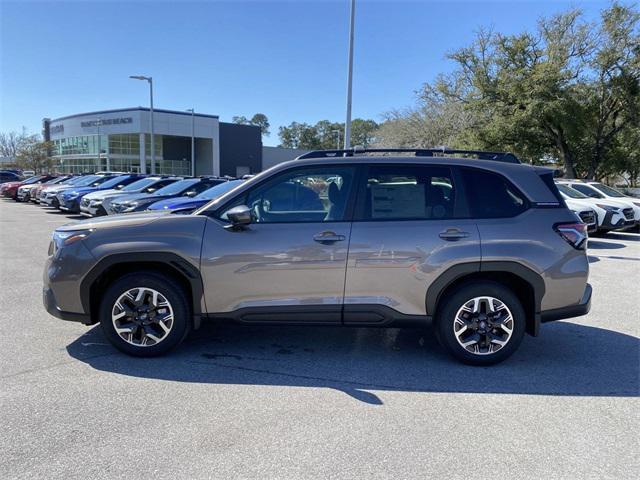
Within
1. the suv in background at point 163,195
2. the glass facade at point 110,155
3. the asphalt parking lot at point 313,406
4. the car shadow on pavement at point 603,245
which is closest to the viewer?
the asphalt parking lot at point 313,406

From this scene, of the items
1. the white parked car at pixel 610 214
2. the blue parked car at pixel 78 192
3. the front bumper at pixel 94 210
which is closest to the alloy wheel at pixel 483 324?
the white parked car at pixel 610 214

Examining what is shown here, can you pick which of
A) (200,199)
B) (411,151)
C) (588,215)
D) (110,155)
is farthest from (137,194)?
(110,155)

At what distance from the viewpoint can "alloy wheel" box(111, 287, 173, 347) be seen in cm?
411

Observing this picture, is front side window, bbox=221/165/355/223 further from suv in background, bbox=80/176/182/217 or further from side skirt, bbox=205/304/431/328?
Answer: suv in background, bbox=80/176/182/217

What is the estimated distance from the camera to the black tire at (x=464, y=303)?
161 inches

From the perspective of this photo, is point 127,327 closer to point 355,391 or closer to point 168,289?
point 168,289

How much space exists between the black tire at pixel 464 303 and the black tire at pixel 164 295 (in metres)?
2.32

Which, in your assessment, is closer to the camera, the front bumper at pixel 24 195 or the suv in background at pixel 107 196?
the suv in background at pixel 107 196

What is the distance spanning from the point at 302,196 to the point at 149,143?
189ft

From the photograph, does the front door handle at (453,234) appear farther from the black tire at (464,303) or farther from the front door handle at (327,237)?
the front door handle at (327,237)

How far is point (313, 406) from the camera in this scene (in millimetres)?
3402

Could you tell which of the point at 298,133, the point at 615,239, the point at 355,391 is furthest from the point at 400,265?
the point at 298,133

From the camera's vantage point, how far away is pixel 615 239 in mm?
13555

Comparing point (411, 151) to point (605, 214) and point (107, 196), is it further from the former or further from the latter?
point (107, 196)
